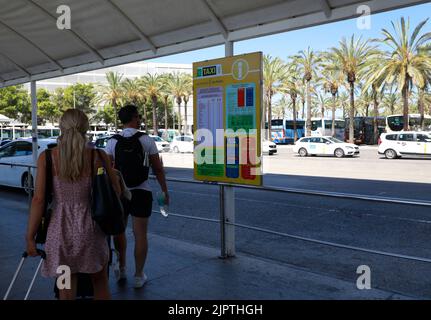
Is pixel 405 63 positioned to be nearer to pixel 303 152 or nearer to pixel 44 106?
pixel 303 152

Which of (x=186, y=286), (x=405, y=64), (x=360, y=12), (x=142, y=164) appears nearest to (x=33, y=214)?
(x=142, y=164)

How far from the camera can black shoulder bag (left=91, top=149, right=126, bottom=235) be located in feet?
9.32

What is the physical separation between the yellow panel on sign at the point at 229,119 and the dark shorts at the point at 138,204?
126 cm

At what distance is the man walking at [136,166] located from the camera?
4070 millimetres

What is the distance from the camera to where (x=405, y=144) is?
27.1 meters

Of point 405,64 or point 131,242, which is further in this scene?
point 405,64

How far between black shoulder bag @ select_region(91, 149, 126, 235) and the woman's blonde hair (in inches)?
4.5

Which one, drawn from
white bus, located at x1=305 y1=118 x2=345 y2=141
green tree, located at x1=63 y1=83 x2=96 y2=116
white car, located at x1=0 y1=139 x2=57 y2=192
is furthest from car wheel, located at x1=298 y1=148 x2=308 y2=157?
green tree, located at x1=63 y1=83 x2=96 y2=116

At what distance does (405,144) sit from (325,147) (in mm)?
5363

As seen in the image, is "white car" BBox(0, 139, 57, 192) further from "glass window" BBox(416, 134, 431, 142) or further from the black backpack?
"glass window" BBox(416, 134, 431, 142)

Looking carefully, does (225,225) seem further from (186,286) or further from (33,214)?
(33,214)

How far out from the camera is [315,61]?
4706cm
